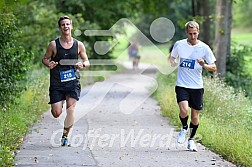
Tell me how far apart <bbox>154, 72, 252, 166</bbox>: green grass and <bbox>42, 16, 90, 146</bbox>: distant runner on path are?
2.40 m

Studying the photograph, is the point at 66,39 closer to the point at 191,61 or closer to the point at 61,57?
the point at 61,57

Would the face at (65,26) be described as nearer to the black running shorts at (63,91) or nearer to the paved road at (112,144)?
the black running shorts at (63,91)

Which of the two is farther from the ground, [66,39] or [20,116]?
[66,39]

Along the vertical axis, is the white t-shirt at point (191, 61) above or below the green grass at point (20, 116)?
above

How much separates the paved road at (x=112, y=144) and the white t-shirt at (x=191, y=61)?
109cm

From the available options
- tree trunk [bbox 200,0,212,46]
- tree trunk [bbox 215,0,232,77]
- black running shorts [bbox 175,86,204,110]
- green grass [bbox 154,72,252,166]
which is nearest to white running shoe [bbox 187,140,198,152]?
green grass [bbox 154,72,252,166]

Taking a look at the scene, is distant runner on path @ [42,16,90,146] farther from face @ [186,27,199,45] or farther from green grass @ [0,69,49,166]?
face @ [186,27,199,45]

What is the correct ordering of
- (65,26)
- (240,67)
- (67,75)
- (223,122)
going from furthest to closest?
(240,67) → (223,122) → (67,75) → (65,26)

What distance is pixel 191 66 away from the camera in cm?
991

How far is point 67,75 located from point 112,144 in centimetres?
140

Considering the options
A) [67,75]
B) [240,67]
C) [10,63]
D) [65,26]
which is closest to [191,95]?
[67,75]

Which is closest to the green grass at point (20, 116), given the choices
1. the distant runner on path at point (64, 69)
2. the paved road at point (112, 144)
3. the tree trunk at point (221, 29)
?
the paved road at point (112, 144)

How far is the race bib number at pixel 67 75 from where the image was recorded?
1014 cm

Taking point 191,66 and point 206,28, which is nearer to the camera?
point 191,66
